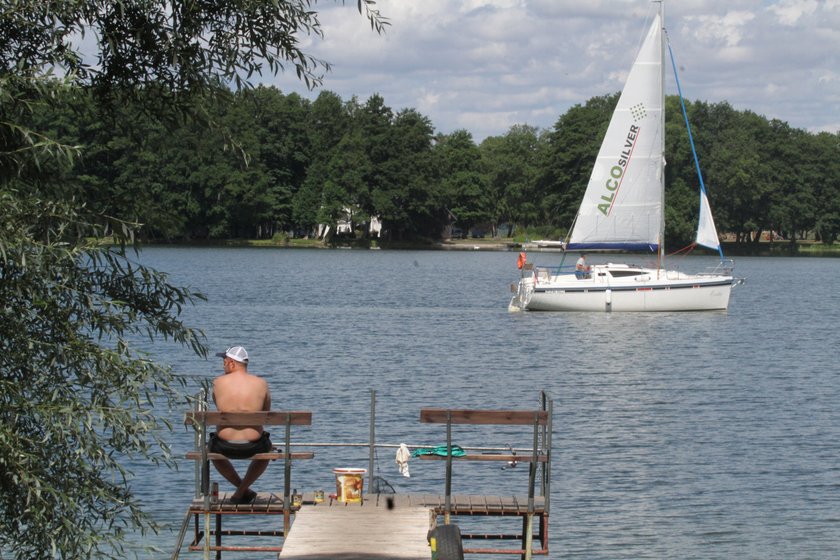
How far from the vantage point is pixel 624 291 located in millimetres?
56062

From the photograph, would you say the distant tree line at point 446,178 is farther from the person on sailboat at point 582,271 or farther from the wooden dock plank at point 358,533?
the wooden dock plank at point 358,533

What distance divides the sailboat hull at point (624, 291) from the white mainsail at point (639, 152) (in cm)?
165

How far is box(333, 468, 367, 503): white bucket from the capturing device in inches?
543

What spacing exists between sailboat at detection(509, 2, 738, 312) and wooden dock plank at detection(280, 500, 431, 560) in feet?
144

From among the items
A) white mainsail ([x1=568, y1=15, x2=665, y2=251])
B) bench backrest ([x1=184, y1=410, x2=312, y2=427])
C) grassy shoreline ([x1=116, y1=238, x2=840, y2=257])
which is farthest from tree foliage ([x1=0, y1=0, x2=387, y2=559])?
grassy shoreline ([x1=116, y1=238, x2=840, y2=257])

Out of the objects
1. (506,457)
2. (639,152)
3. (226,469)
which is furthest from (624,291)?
(226,469)

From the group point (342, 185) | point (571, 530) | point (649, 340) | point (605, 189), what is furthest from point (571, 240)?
point (342, 185)

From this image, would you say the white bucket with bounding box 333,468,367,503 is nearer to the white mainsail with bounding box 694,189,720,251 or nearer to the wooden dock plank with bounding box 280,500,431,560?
the wooden dock plank with bounding box 280,500,431,560

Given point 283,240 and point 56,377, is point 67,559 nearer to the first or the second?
point 56,377

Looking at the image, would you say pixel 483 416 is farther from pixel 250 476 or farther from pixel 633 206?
pixel 633 206

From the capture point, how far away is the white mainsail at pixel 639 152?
57.3m

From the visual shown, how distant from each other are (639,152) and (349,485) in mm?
45150

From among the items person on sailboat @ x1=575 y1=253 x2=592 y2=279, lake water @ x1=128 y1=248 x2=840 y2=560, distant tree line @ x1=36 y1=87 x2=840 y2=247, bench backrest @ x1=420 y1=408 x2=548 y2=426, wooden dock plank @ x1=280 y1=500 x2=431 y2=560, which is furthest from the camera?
distant tree line @ x1=36 y1=87 x2=840 y2=247

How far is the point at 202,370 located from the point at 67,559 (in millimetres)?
26448
